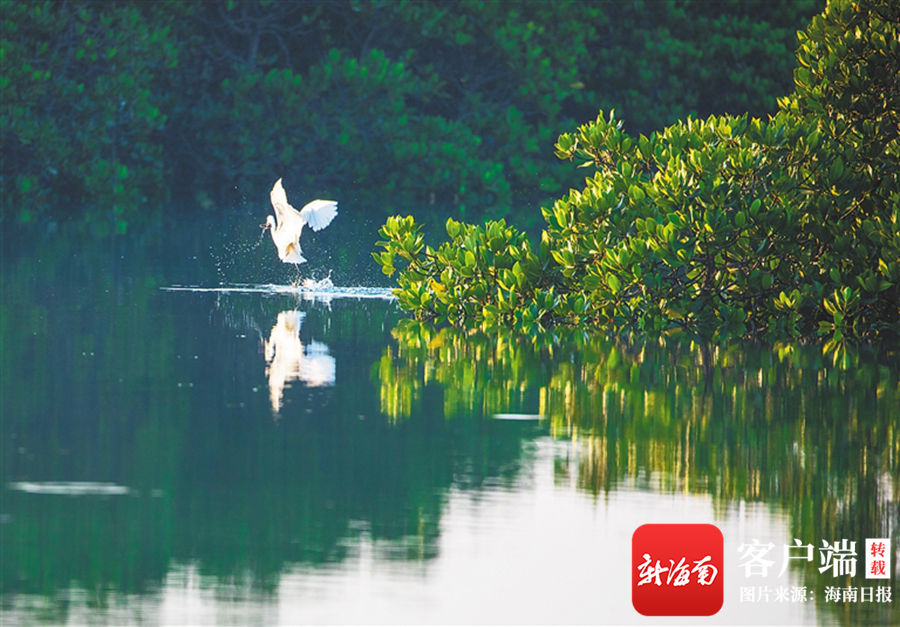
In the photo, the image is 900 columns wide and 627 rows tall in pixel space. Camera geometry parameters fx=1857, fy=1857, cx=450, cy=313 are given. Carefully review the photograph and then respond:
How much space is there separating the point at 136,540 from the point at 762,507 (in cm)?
260

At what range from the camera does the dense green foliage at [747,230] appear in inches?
509

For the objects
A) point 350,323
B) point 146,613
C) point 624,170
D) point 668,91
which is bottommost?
point 146,613

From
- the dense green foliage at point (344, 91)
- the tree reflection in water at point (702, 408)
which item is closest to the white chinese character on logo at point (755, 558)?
the tree reflection in water at point (702, 408)

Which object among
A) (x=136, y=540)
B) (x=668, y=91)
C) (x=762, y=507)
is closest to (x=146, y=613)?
(x=136, y=540)

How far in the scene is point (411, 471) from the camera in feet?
27.6

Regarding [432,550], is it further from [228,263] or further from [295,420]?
[228,263]

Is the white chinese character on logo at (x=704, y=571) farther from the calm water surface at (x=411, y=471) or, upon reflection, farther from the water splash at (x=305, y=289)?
the water splash at (x=305, y=289)

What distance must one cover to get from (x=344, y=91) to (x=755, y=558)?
24633 millimetres

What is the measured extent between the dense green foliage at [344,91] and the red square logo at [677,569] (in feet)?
63.1

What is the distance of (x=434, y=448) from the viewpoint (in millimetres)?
8938

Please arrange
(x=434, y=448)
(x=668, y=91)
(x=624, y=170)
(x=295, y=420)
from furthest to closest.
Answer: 1. (x=668, y=91)
2. (x=624, y=170)
3. (x=295, y=420)
4. (x=434, y=448)

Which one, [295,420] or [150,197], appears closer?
[295,420]

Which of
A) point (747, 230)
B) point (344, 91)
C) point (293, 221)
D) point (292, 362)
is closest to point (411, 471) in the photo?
point (292, 362)

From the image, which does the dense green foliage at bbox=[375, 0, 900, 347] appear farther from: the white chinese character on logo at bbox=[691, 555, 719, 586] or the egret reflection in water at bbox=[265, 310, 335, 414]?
the white chinese character on logo at bbox=[691, 555, 719, 586]
